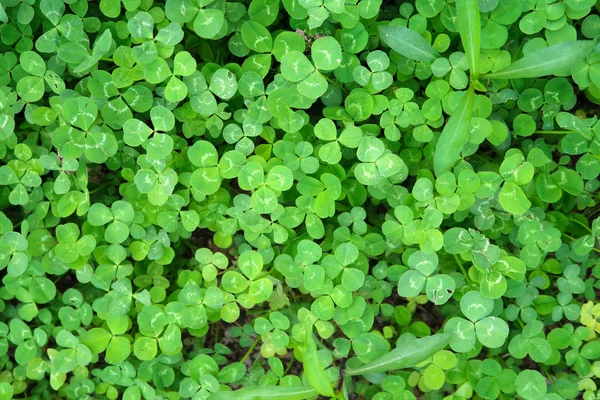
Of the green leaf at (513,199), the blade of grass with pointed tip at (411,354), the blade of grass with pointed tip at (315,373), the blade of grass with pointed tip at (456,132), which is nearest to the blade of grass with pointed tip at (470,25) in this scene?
the blade of grass with pointed tip at (456,132)

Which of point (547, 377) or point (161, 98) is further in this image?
point (547, 377)

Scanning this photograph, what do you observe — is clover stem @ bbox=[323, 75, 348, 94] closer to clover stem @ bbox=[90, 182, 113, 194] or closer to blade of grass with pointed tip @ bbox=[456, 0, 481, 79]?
blade of grass with pointed tip @ bbox=[456, 0, 481, 79]

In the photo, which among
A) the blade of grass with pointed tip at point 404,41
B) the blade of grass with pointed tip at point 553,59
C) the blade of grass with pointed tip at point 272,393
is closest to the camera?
the blade of grass with pointed tip at point 553,59

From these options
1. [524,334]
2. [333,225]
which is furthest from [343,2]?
[524,334]

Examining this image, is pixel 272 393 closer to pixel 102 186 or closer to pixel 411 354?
pixel 411 354

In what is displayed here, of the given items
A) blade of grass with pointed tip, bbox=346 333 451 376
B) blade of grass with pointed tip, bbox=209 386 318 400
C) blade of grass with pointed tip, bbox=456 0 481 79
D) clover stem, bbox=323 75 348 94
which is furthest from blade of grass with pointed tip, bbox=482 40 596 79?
blade of grass with pointed tip, bbox=209 386 318 400

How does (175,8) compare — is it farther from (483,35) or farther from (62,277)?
(62,277)

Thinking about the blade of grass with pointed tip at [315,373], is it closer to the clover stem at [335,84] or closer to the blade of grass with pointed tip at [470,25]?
the clover stem at [335,84]
